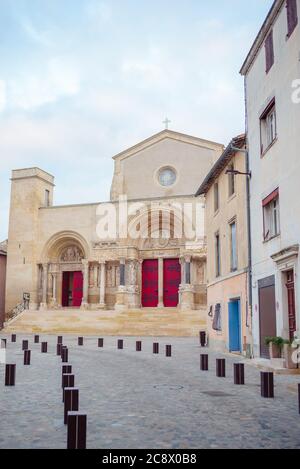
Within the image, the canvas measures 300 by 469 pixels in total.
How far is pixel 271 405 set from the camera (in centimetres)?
842

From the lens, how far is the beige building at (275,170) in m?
13.2

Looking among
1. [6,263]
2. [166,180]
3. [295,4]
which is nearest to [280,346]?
[295,4]

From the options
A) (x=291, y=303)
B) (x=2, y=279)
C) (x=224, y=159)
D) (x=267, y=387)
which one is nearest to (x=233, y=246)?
(x=224, y=159)

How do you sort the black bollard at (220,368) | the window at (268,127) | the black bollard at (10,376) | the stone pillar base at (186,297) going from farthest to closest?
the stone pillar base at (186,297) < the window at (268,127) < the black bollard at (220,368) < the black bollard at (10,376)

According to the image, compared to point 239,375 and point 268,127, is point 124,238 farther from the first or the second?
point 239,375

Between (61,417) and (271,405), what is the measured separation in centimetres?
347

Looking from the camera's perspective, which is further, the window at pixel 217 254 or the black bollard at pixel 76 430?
the window at pixel 217 254

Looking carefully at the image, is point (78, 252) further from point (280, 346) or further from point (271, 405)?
point (271, 405)

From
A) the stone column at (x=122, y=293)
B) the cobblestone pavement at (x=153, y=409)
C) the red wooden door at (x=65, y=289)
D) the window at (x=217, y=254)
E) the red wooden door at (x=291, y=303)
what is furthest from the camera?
the red wooden door at (x=65, y=289)

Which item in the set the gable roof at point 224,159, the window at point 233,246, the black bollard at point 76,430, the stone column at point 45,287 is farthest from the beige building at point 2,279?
the black bollard at point 76,430

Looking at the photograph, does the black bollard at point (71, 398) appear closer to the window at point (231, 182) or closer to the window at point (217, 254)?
the window at point (231, 182)

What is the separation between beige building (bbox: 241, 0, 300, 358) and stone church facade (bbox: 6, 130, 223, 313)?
1868 centimetres

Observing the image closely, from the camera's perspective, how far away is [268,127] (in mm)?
15984

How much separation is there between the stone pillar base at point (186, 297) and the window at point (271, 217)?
19.2 metres
